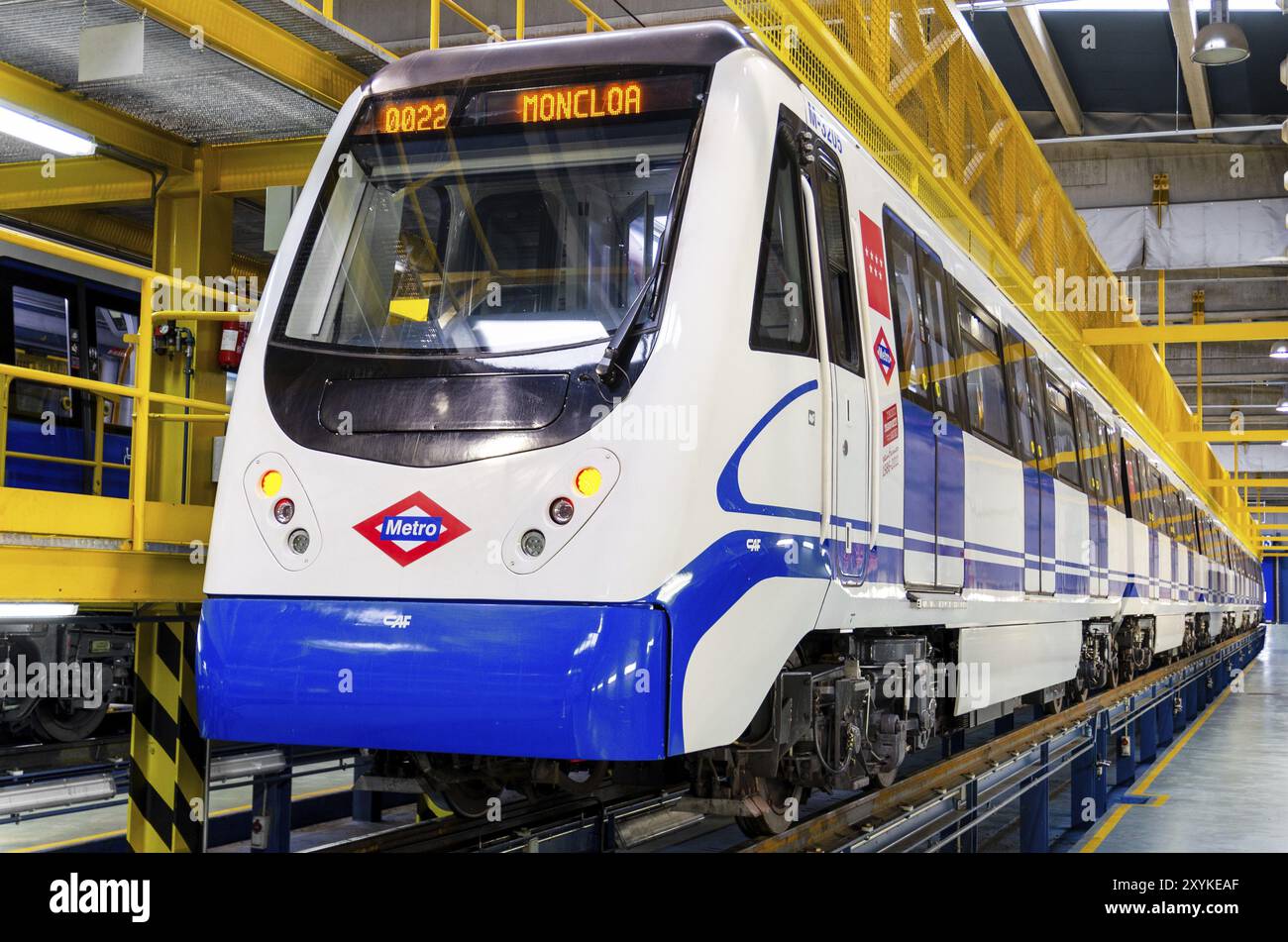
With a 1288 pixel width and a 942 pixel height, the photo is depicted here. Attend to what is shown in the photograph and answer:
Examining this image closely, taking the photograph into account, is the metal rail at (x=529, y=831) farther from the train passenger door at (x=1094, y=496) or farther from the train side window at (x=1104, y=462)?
the train side window at (x=1104, y=462)

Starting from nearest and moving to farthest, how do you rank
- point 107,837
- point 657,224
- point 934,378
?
point 657,224
point 934,378
point 107,837

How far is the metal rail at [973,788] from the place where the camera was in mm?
5691

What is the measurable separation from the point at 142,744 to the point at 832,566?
4.13 metres

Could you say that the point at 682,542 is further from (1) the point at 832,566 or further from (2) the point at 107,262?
(2) the point at 107,262

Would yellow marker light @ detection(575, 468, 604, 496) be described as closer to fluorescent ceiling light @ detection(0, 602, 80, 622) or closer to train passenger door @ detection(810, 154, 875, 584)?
train passenger door @ detection(810, 154, 875, 584)

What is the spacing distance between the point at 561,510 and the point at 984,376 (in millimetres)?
4407

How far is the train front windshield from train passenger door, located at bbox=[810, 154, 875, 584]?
31.9 inches

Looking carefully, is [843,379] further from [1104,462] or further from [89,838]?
[1104,462]

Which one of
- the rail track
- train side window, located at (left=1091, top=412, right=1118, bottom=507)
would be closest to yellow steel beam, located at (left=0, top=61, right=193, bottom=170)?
the rail track

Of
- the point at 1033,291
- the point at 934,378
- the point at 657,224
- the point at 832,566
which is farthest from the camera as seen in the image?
the point at 1033,291

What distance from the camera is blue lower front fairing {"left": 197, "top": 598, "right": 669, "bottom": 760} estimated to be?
4375mm

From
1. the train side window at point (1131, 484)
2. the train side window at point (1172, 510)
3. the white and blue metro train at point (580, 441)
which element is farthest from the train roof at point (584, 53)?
the train side window at point (1172, 510)
